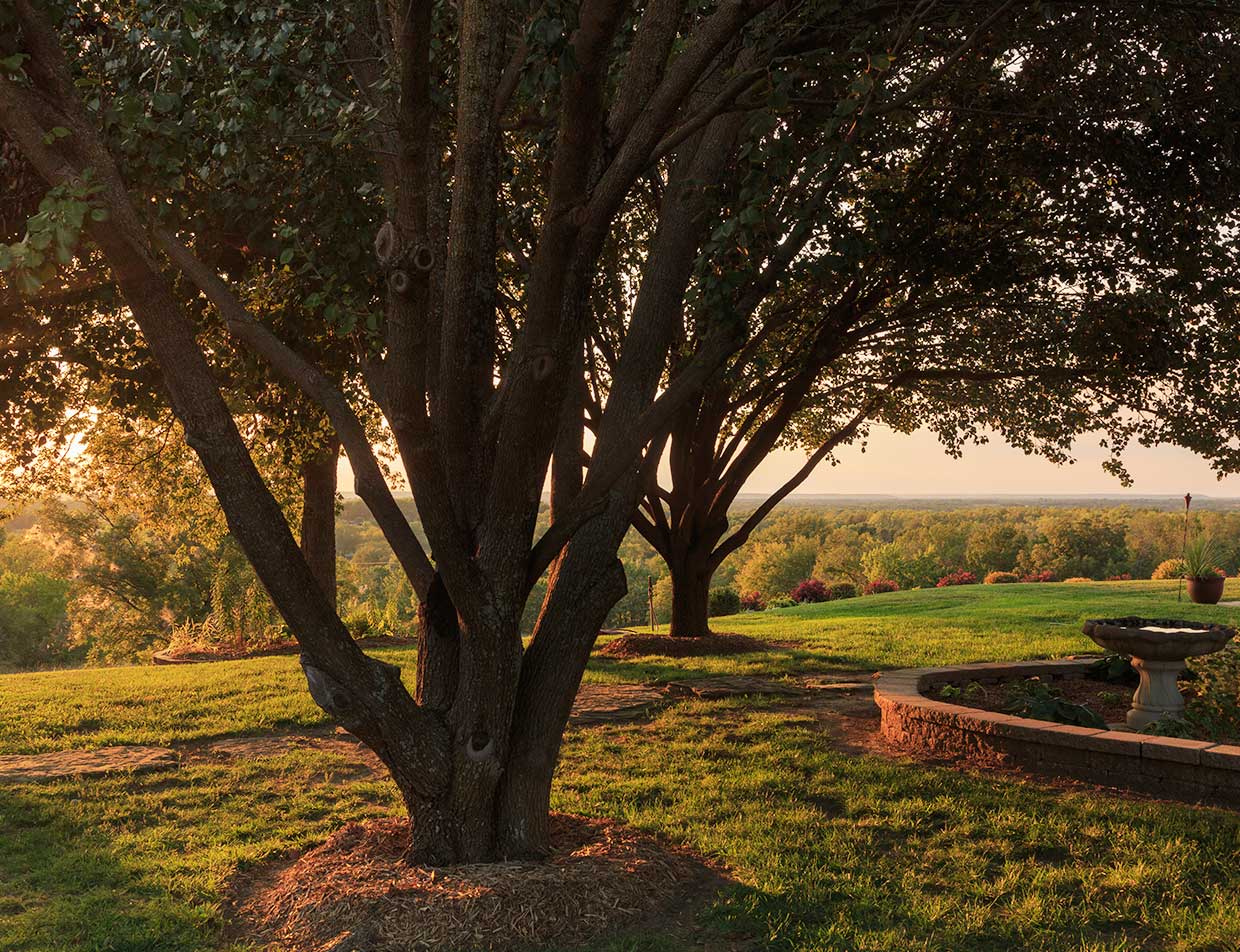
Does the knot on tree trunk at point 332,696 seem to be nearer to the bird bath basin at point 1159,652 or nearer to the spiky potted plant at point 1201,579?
the bird bath basin at point 1159,652

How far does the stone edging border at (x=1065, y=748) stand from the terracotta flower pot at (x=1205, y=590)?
49.6ft

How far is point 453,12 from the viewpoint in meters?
5.70

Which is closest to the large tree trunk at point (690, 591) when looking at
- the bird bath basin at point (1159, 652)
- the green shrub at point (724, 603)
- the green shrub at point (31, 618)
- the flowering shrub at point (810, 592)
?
the bird bath basin at point (1159, 652)

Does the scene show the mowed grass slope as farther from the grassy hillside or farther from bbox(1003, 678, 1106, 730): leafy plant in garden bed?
bbox(1003, 678, 1106, 730): leafy plant in garden bed

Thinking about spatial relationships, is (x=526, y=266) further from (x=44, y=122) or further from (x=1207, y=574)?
(x=1207, y=574)

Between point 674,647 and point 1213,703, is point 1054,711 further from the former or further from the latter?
point 674,647

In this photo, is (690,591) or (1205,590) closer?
(690,591)

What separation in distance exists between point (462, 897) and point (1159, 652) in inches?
241

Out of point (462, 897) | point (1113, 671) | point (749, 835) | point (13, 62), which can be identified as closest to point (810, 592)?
point (1113, 671)

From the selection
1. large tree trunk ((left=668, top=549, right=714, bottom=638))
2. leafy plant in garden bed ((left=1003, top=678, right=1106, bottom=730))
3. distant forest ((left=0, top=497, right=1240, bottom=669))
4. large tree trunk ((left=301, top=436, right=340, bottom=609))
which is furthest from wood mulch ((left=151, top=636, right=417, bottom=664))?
leafy plant in garden bed ((left=1003, top=678, right=1106, bottom=730))

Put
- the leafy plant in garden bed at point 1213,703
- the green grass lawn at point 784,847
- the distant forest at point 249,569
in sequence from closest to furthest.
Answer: the green grass lawn at point 784,847 → the leafy plant in garden bed at point 1213,703 → the distant forest at point 249,569

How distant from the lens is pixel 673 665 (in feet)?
41.5

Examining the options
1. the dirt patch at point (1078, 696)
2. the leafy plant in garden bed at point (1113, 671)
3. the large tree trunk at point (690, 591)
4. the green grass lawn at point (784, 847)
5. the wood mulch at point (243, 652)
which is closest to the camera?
the green grass lawn at point (784, 847)

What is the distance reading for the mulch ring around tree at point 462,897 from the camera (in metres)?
4.09
